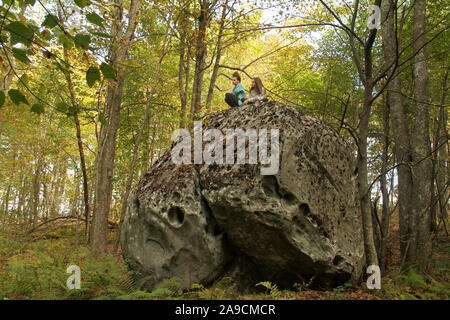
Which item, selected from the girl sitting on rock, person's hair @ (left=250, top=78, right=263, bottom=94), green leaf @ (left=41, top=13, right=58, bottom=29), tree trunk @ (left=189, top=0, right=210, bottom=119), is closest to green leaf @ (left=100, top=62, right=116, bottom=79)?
green leaf @ (left=41, top=13, right=58, bottom=29)

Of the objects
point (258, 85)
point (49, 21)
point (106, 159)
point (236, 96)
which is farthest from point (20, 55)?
point (106, 159)

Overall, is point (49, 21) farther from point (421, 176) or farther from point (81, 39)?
point (421, 176)

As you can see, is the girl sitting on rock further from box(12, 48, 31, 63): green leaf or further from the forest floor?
box(12, 48, 31, 63): green leaf

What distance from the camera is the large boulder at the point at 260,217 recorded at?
14.6 ft

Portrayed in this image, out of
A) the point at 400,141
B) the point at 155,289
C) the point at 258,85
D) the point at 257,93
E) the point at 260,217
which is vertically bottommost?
the point at 155,289

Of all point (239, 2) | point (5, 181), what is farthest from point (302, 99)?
point (5, 181)

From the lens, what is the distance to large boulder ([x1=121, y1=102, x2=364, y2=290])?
4.45m

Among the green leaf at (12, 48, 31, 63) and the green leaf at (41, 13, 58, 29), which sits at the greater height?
the green leaf at (41, 13, 58, 29)

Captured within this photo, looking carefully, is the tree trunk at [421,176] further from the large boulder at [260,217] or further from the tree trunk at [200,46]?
the tree trunk at [200,46]

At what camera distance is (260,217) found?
4375 mm

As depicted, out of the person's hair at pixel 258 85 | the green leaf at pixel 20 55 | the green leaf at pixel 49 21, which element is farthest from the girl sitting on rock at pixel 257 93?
the green leaf at pixel 20 55

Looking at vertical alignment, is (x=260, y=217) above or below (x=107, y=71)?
below
